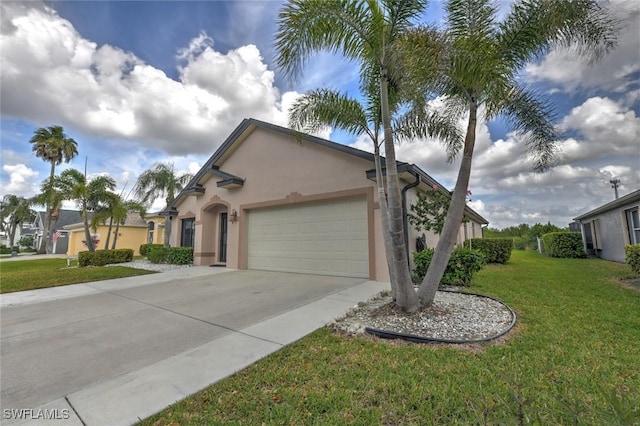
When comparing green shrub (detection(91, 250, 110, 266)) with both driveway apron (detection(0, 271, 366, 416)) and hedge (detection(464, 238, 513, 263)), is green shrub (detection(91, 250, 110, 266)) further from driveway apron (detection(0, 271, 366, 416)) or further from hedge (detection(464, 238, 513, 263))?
hedge (detection(464, 238, 513, 263))

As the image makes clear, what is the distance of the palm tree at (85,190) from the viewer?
52.2ft

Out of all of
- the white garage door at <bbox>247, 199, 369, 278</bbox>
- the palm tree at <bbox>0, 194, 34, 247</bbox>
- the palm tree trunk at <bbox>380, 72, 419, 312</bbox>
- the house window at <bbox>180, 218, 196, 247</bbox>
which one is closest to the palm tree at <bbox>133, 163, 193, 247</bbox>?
the house window at <bbox>180, 218, 196, 247</bbox>

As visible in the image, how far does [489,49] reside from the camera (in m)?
4.41

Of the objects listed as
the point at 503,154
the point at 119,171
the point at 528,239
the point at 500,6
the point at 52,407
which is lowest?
the point at 52,407

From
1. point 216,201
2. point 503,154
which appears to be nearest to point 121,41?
point 216,201

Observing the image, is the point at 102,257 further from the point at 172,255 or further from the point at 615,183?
the point at 615,183

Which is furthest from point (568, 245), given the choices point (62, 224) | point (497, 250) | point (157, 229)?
point (62, 224)

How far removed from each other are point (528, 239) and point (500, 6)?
3196 centimetres

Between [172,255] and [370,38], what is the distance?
1427cm

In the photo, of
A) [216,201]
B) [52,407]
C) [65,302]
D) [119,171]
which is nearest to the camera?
[52,407]

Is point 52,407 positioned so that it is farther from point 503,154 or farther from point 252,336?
point 503,154

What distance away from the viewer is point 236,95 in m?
12.1

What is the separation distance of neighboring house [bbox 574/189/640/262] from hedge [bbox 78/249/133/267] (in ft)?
81.1

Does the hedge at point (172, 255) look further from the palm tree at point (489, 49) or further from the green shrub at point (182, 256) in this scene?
the palm tree at point (489, 49)
